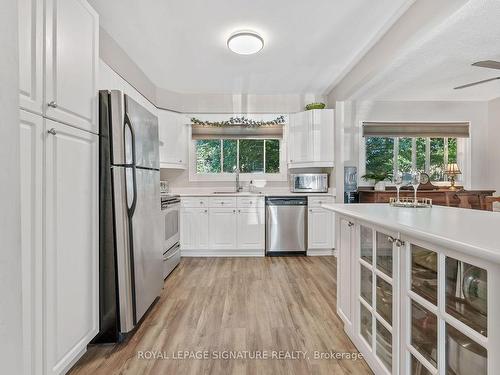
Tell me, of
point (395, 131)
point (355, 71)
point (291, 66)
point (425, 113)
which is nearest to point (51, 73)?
point (291, 66)

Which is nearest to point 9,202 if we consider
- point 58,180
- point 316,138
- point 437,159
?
point 58,180

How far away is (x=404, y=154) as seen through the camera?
457 cm

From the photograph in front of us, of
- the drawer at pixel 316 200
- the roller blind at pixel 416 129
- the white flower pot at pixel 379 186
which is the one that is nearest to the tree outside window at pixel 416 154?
the roller blind at pixel 416 129

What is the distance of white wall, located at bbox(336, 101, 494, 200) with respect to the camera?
4352mm

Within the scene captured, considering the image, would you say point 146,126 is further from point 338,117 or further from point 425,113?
point 425,113

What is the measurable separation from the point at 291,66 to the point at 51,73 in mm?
2705

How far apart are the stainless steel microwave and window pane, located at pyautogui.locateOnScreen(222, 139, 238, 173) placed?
1143 mm

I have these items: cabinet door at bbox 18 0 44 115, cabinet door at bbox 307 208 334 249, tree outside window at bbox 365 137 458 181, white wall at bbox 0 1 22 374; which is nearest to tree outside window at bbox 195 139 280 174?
cabinet door at bbox 307 208 334 249

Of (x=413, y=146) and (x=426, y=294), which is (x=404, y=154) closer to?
(x=413, y=146)

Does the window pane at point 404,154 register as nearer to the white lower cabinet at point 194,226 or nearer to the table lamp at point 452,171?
the table lamp at point 452,171

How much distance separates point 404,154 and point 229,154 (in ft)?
9.90

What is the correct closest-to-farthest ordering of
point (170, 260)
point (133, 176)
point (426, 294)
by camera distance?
1. point (426, 294)
2. point (133, 176)
3. point (170, 260)

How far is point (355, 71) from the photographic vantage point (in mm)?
3322

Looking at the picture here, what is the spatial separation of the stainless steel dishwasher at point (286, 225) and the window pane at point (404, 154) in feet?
6.28
